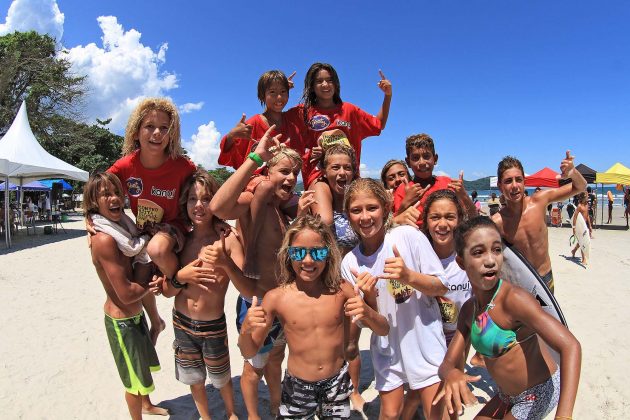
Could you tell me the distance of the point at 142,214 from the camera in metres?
3.35

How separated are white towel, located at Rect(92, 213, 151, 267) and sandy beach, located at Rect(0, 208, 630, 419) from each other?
1.99 m

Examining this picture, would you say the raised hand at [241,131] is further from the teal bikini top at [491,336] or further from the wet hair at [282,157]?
the teal bikini top at [491,336]

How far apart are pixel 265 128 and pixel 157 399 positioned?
11.2ft

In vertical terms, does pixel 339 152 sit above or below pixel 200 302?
above

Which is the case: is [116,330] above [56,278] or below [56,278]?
above

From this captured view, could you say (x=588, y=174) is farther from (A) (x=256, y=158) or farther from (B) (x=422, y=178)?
(A) (x=256, y=158)

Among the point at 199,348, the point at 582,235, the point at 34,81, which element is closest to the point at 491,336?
the point at 199,348

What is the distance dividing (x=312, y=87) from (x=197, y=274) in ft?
7.55

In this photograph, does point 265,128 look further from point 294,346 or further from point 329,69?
point 294,346

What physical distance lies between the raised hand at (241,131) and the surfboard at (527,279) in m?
2.40

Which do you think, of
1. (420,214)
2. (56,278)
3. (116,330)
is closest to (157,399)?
(116,330)

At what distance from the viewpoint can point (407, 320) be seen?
2.88 m

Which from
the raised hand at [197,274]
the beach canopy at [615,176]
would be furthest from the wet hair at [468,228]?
the beach canopy at [615,176]

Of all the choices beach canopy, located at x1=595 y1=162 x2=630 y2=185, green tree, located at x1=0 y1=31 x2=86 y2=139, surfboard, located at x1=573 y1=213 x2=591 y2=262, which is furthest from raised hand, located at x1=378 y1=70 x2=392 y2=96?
green tree, located at x1=0 y1=31 x2=86 y2=139
